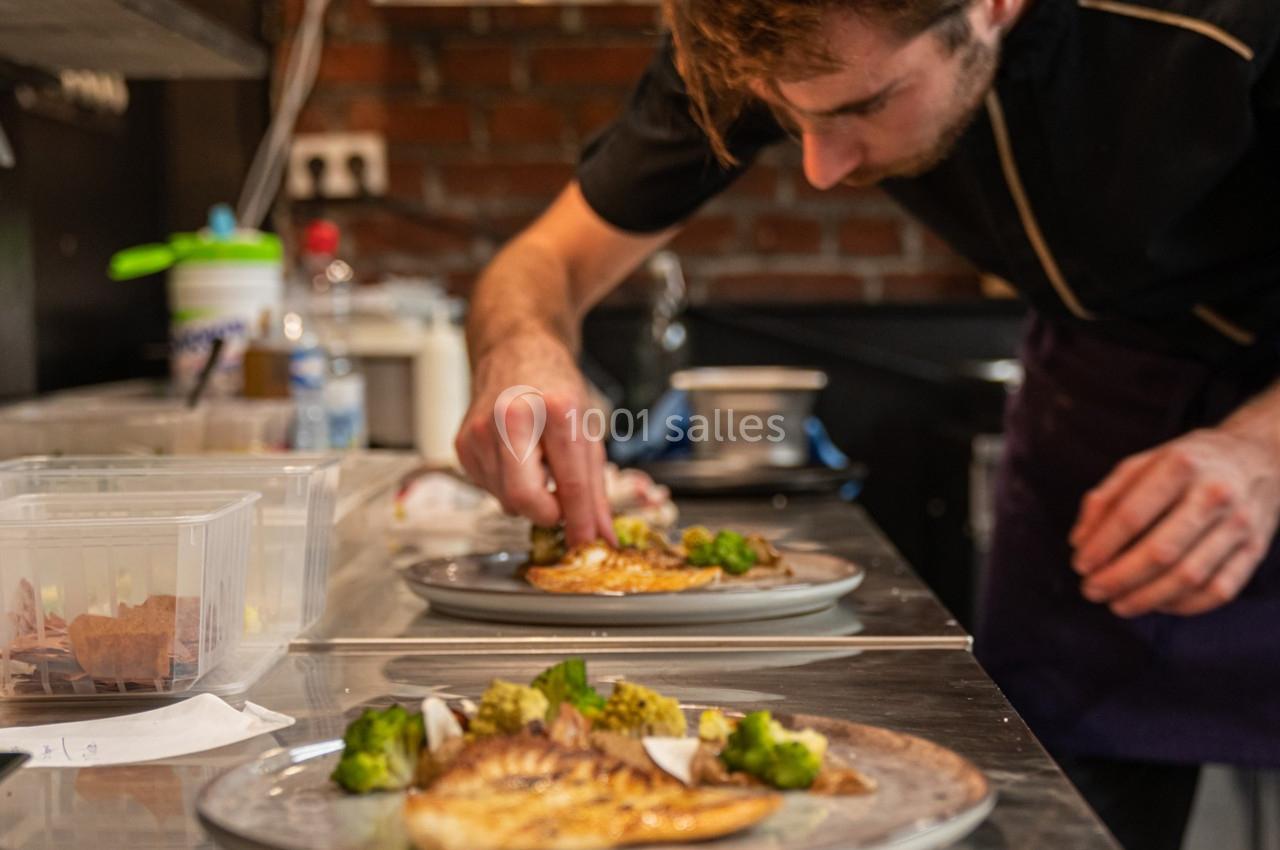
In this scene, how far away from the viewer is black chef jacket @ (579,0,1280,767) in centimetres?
125

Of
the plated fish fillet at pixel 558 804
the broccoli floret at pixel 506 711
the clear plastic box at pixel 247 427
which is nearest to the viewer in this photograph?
the plated fish fillet at pixel 558 804

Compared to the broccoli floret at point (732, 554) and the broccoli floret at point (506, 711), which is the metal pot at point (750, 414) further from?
the broccoli floret at point (506, 711)

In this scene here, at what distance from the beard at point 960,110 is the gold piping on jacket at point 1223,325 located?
0.39 metres

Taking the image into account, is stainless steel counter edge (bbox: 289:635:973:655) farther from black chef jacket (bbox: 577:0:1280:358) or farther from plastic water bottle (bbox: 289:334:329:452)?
plastic water bottle (bbox: 289:334:329:452)

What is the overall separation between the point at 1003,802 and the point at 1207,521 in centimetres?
53

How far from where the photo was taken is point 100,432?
144 cm

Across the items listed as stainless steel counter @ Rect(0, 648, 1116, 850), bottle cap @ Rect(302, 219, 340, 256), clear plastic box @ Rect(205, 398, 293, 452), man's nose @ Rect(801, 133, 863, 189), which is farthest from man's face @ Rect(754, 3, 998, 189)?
bottle cap @ Rect(302, 219, 340, 256)

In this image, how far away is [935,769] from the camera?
0.68 m

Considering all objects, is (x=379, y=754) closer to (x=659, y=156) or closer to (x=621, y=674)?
(x=621, y=674)

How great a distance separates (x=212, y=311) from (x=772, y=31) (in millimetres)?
1231

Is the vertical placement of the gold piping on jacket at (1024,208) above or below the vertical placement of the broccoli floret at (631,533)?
above

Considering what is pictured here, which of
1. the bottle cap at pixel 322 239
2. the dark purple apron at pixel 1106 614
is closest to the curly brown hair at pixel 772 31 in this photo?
the dark purple apron at pixel 1106 614

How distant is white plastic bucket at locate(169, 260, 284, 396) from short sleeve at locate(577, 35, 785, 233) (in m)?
0.66

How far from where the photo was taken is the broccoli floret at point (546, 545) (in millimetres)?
1191
